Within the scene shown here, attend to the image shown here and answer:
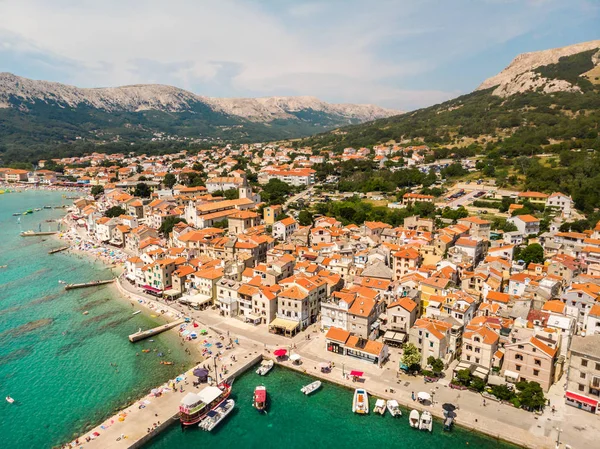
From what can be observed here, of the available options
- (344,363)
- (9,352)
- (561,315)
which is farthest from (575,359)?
(9,352)

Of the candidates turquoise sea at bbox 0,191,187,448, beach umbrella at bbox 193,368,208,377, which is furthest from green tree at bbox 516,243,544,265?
turquoise sea at bbox 0,191,187,448

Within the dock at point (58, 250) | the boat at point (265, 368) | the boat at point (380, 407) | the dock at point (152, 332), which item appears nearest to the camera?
the boat at point (380, 407)

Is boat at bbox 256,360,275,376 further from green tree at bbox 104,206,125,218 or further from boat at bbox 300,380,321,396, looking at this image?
green tree at bbox 104,206,125,218

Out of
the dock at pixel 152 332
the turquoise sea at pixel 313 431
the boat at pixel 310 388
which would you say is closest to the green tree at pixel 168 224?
the dock at pixel 152 332

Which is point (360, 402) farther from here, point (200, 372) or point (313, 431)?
point (200, 372)

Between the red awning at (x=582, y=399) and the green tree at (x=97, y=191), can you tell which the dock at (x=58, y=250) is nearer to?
the green tree at (x=97, y=191)

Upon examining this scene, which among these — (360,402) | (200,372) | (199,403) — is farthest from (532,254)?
(199,403)

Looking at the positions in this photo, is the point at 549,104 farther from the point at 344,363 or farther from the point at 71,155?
the point at 71,155
